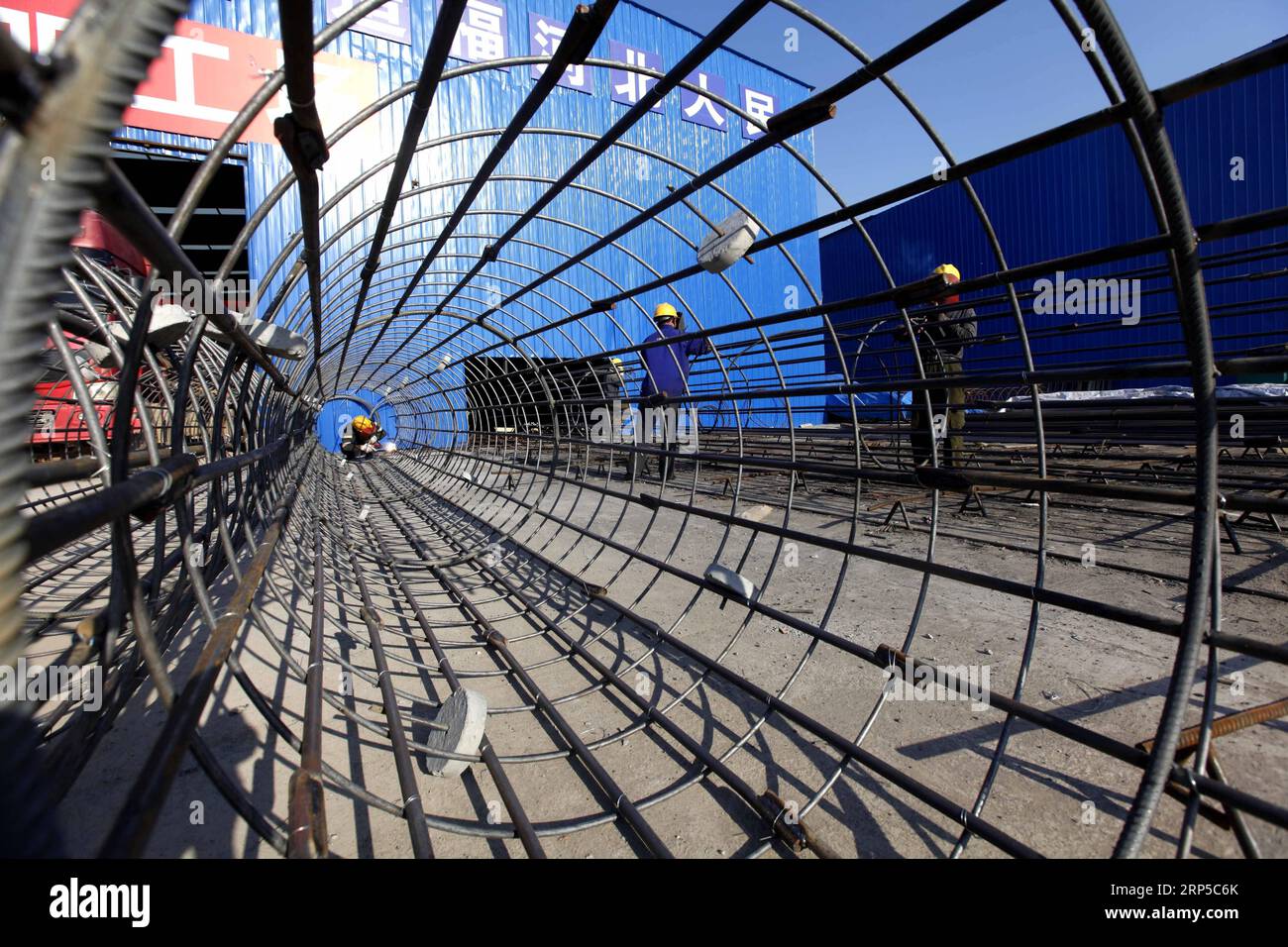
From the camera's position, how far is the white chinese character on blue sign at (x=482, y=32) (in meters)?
12.2

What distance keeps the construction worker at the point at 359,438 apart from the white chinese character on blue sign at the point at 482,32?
873cm

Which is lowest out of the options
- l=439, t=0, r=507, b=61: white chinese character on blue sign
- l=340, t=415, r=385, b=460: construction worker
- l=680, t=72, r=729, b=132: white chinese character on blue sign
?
l=340, t=415, r=385, b=460: construction worker

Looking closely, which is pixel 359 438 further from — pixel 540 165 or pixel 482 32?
pixel 482 32

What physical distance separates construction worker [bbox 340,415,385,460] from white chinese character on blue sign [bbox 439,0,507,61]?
873 centimetres

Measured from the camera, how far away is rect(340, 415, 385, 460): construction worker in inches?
607

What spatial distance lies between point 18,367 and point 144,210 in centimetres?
64

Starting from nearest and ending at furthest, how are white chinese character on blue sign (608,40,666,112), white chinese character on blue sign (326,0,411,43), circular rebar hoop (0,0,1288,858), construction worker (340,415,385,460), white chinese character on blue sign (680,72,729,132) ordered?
circular rebar hoop (0,0,1288,858) < white chinese character on blue sign (326,0,411,43) < white chinese character on blue sign (680,72,729,132) < white chinese character on blue sign (608,40,666,112) < construction worker (340,415,385,460)

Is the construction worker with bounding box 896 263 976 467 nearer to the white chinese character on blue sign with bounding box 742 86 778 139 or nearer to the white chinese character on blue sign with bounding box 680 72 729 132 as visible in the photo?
the white chinese character on blue sign with bounding box 680 72 729 132

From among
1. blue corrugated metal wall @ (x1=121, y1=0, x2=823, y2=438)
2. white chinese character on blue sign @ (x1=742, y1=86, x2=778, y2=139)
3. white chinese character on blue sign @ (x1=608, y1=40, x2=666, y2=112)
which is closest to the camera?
blue corrugated metal wall @ (x1=121, y1=0, x2=823, y2=438)

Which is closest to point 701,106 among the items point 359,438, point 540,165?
point 540,165

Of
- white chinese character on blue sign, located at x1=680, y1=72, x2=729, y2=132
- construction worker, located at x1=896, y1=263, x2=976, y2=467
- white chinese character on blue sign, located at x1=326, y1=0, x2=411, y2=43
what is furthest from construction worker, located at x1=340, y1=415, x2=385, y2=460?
construction worker, located at x1=896, y1=263, x2=976, y2=467
